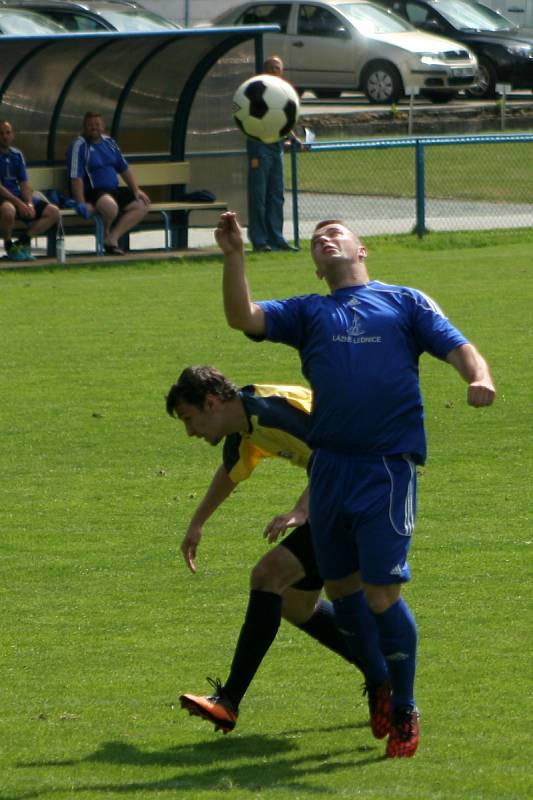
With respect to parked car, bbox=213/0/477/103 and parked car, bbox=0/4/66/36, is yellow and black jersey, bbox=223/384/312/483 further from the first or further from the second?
parked car, bbox=213/0/477/103

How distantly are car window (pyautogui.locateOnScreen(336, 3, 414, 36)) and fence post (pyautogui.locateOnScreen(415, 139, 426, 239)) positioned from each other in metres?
12.0

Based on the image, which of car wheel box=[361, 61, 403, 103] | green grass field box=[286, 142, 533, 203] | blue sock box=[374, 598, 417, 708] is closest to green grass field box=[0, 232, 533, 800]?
blue sock box=[374, 598, 417, 708]

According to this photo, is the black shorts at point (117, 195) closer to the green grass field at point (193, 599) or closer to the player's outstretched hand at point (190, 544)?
the green grass field at point (193, 599)

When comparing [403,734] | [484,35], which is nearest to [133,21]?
[484,35]

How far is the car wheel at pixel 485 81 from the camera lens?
112 ft

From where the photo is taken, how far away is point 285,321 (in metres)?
5.32

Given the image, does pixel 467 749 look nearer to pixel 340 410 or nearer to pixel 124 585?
pixel 340 410

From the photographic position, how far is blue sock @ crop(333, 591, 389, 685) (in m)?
5.58

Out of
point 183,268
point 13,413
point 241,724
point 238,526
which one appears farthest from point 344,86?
point 241,724

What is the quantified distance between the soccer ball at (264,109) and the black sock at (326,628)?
5.77 m

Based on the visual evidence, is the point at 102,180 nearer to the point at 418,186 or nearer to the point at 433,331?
the point at 418,186

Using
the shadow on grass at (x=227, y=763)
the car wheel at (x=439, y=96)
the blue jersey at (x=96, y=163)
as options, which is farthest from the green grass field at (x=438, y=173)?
the shadow on grass at (x=227, y=763)

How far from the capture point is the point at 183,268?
60.9ft

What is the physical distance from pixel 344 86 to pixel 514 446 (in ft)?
78.3
